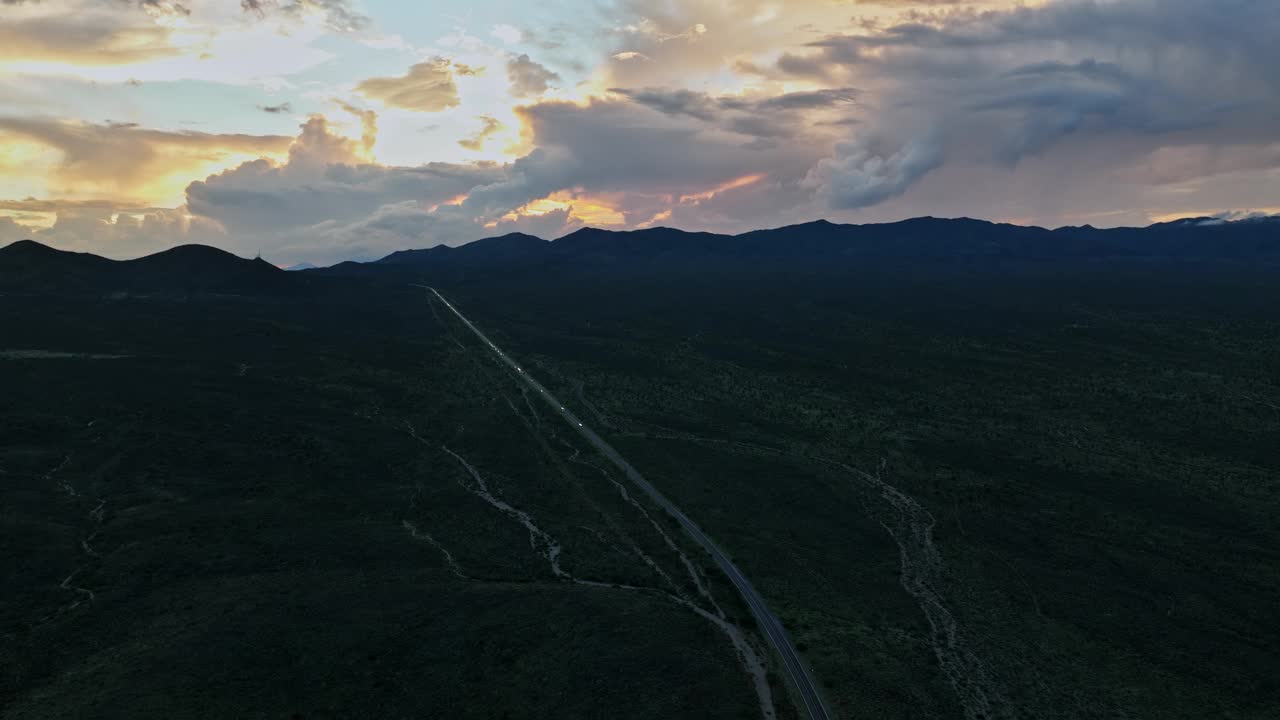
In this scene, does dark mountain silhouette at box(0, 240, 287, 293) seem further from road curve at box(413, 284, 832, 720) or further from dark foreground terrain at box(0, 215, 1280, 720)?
road curve at box(413, 284, 832, 720)

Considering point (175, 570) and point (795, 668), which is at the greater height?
point (175, 570)

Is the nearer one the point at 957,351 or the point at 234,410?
the point at 234,410

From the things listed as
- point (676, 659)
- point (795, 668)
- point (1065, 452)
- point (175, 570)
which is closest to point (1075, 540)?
point (1065, 452)

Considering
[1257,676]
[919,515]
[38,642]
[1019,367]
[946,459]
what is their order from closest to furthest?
[38,642]
[1257,676]
[919,515]
[946,459]
[1019,367]

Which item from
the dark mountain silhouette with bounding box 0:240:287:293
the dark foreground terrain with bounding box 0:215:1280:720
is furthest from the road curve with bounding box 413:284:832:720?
the dark mountain silhouette with bounding box 0:240:287:293

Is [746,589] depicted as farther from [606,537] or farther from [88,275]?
[88,275]

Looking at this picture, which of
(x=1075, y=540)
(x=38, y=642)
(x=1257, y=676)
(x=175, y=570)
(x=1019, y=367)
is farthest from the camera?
(x=1019, y=367)

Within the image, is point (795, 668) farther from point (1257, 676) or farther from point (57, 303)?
point (57, 303)

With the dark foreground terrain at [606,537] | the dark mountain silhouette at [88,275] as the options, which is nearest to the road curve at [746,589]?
the dark foreground terrain at [606,537]

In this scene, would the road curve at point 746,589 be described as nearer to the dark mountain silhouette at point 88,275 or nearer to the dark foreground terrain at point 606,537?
the dark foreground terrain at point 606,537
